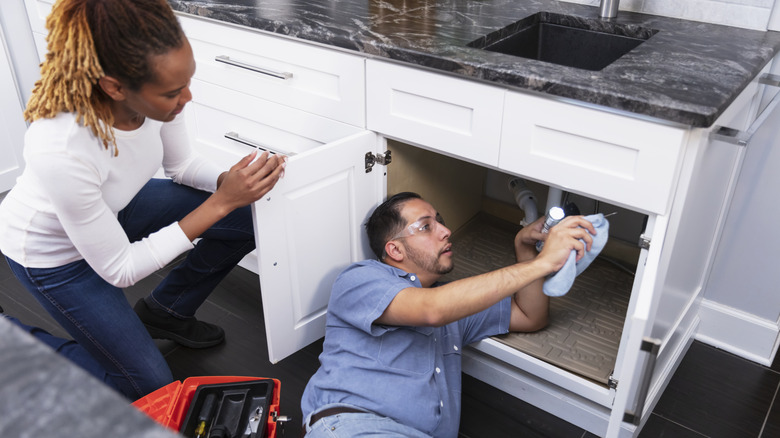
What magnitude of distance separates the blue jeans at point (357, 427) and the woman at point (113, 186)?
1.40ft

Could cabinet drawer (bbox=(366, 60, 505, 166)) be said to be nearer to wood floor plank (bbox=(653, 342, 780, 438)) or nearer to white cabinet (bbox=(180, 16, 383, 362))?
white cabinet (bbox=(180, 16, 383, 362))

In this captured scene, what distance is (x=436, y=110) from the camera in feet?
4.91

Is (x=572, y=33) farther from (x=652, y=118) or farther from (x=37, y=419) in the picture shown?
(x=37, y=419)

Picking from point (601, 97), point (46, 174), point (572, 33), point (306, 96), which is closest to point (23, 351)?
point (46, 174)

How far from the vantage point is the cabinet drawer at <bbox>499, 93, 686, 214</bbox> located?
1.23 metres

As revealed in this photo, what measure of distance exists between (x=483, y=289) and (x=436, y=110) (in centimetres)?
43

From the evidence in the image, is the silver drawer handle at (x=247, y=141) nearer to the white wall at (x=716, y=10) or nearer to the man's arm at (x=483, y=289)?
the man's arm at (x=483, y=289)

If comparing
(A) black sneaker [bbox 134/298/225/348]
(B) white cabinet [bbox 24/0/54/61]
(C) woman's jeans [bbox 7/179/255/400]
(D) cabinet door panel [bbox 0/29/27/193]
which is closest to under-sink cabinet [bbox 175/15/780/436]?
(C) woman's jeans [bbox 7/179/255/400]

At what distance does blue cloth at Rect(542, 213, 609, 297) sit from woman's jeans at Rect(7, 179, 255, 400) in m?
0.76

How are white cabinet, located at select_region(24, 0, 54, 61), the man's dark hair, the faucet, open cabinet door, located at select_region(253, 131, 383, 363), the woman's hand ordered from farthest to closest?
1. white cabinet, located at select_region(24, 0, 54, 61)
2. the faucet
3. the man's dark hair
4. open cabinet door, located at select_region(253, 131, 383, 363)
5. the woman's hand

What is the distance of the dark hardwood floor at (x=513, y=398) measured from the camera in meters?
1.65

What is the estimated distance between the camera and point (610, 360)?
1.62 m

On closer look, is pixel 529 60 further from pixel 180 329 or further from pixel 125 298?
pixel 180 329

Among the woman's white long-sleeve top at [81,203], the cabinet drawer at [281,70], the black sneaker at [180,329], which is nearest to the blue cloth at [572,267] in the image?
the cabinet drawer at [281,70]
